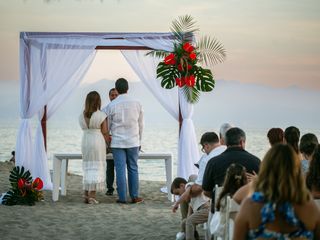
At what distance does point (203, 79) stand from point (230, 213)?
5240 millimetres

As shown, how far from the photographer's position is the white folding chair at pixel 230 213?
4938 mm

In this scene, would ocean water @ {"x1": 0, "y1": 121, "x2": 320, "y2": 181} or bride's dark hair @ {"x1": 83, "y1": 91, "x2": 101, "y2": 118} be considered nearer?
bride's dark hair @ {"x1": 83, "y1": 91, "x2": 101, "y2": 118}

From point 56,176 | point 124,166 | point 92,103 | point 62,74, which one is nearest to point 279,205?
point 92,103

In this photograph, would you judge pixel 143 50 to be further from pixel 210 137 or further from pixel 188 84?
pixel 210 137

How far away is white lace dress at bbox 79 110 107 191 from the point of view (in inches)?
379

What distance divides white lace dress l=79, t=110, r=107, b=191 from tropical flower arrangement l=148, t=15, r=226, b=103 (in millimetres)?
991

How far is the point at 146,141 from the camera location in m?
38.0

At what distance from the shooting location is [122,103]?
9773mm

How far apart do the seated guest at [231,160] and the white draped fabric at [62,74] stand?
173 inches

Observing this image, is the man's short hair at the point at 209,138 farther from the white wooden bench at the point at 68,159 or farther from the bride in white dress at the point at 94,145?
the white wooden bench at the point at 68,159

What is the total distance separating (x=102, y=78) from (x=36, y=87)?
2457 cm

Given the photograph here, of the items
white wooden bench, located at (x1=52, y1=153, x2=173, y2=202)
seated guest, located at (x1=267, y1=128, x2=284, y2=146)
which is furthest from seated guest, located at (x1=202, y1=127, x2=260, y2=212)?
white wooden bench, located at (x1=52, y1=153, x2=173, y2=202)

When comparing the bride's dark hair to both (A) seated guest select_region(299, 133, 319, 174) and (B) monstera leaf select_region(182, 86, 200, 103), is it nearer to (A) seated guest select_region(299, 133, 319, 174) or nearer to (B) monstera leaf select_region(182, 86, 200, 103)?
(B) monstera leaf select_region(182, 86, 200, 103)

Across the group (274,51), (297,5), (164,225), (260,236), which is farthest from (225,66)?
(260,236)
